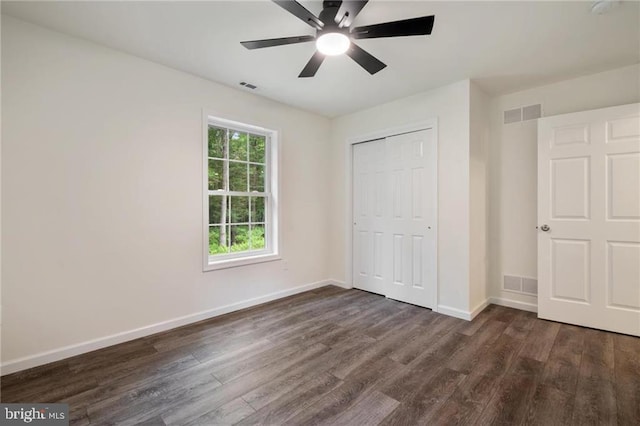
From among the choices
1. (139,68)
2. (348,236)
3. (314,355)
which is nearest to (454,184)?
(348,236)

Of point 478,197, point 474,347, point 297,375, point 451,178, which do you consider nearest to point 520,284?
point 478,197

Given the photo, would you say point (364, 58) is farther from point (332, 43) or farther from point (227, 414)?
point (227, 414)

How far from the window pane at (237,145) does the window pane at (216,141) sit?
11cm

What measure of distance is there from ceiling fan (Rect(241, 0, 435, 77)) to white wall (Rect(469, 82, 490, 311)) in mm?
1697

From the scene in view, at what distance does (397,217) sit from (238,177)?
6.99 ft

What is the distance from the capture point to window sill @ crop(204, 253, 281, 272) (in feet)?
10.4

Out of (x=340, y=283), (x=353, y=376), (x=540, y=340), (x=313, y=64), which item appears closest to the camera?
Result: (x=353, y=376)

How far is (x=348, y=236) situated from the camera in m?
4.29

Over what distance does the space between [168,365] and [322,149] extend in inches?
131

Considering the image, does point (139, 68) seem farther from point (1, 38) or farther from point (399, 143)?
point (399, 143)

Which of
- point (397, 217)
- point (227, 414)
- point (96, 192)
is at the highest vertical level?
point (96, 192)

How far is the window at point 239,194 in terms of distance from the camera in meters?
3.30

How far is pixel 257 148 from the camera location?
375 cm

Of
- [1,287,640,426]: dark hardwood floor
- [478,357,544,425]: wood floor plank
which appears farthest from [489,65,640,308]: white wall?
[478,357,544,425]: wood floor plank
